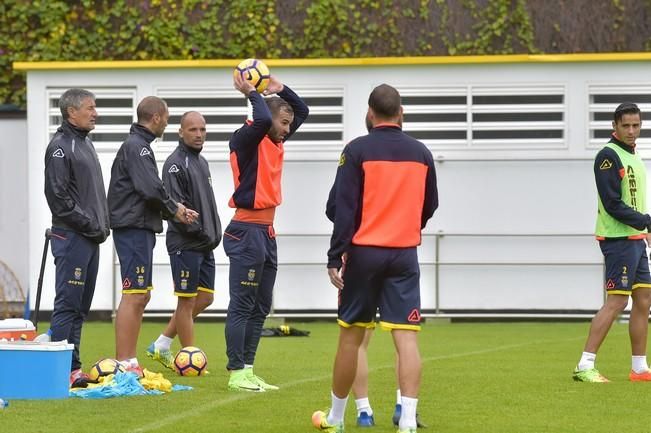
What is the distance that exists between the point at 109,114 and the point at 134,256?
9427 mm

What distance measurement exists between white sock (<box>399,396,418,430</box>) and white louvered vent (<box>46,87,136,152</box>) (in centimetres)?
1271

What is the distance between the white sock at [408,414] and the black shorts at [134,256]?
12.1ft

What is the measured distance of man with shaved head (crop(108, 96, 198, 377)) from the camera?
11539mm

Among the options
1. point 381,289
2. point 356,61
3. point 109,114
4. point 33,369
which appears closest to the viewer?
point 381,289

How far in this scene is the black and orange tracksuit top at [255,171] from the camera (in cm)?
1095

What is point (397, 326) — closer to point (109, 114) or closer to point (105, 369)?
point (105, 369)

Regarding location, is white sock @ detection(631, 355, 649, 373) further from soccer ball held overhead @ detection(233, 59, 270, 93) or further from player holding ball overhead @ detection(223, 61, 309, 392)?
soccer ball held overhead @ detection(233, 59, 270, 93)

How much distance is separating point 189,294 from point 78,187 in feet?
7.11

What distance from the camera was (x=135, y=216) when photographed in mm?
11539

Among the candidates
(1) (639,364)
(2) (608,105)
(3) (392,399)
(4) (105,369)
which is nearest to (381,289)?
(3) (392,399)

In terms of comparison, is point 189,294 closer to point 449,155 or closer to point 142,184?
point 142,184

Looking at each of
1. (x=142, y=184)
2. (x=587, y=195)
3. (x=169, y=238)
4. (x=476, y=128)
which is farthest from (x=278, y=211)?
(x=142, y=184)

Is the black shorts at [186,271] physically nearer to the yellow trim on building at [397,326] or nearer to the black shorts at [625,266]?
the black shorts at [625,266]

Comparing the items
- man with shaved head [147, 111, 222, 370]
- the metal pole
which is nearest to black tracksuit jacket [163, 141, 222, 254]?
man with shaved head [147, 111, 222, 370]
